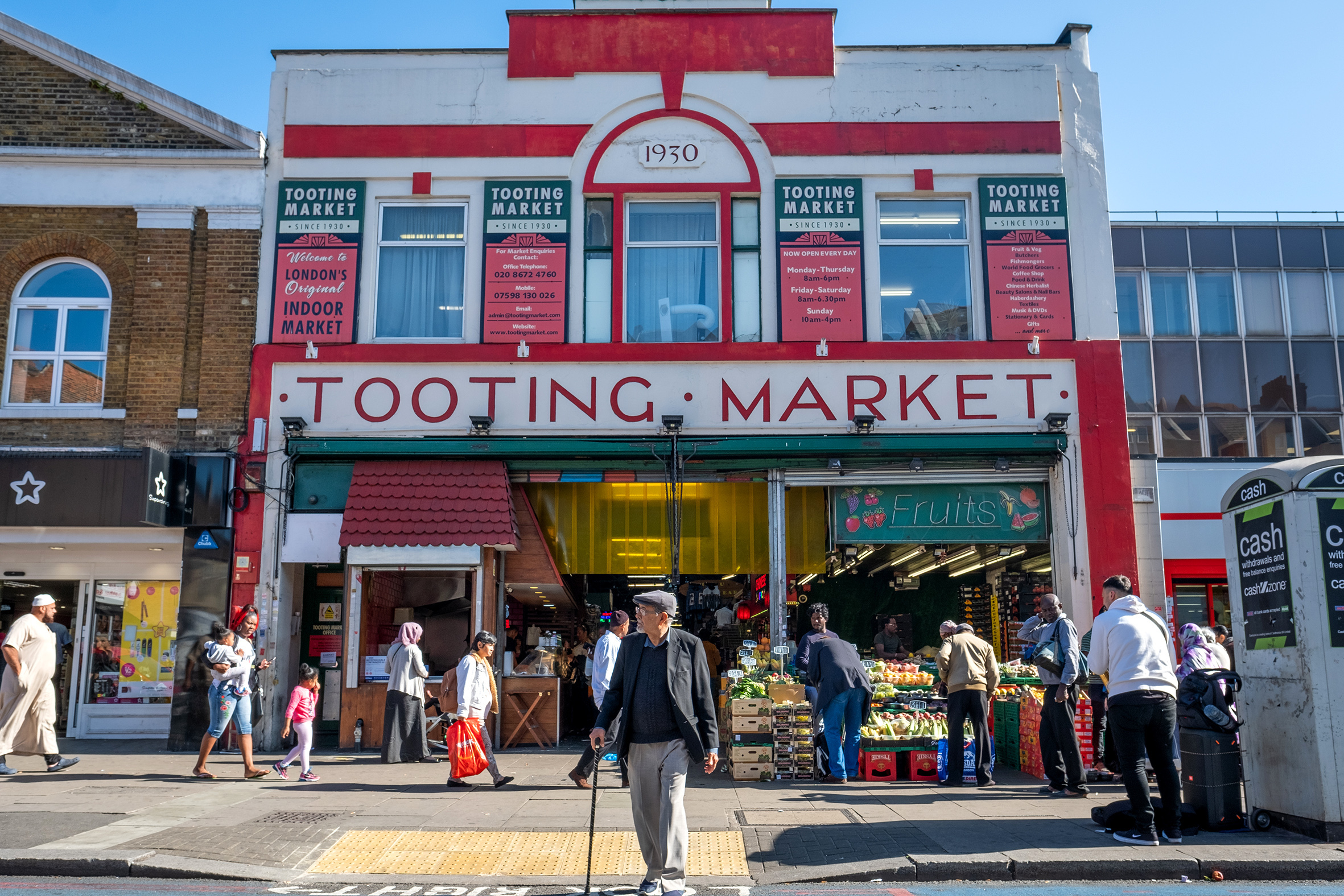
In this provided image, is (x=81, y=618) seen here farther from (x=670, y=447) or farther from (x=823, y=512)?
(x=823, y=512)

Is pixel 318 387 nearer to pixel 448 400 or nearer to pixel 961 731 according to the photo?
pixel 448 400

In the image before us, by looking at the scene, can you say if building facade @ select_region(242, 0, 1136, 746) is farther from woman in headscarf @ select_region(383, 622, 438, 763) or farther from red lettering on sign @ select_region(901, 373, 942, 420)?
woman in headscarf @ select_region(383, 622, 438, 763)

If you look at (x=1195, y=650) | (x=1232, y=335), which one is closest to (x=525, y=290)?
(x=1195, y=650)

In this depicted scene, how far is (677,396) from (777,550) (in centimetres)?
246

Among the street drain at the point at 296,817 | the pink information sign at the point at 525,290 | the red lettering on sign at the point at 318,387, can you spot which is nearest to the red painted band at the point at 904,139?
A: the pink information sign at the point at 525,290

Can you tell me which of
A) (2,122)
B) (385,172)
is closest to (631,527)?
(385,172)

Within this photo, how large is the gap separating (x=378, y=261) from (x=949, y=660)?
9376 millimetres

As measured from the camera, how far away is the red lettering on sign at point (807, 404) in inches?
575

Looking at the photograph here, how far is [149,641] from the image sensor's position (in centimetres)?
1550

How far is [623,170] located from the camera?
50.0 ft

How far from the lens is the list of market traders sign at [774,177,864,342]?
14820 millimetres

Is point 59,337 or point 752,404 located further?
point 59,337

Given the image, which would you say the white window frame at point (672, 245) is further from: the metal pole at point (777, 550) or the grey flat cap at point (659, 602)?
the grey flat cap at point (659, 602)

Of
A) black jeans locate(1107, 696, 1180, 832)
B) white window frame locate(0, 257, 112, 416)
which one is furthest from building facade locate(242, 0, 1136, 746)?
black jeans locate(1107, 696, 1180, 832)
